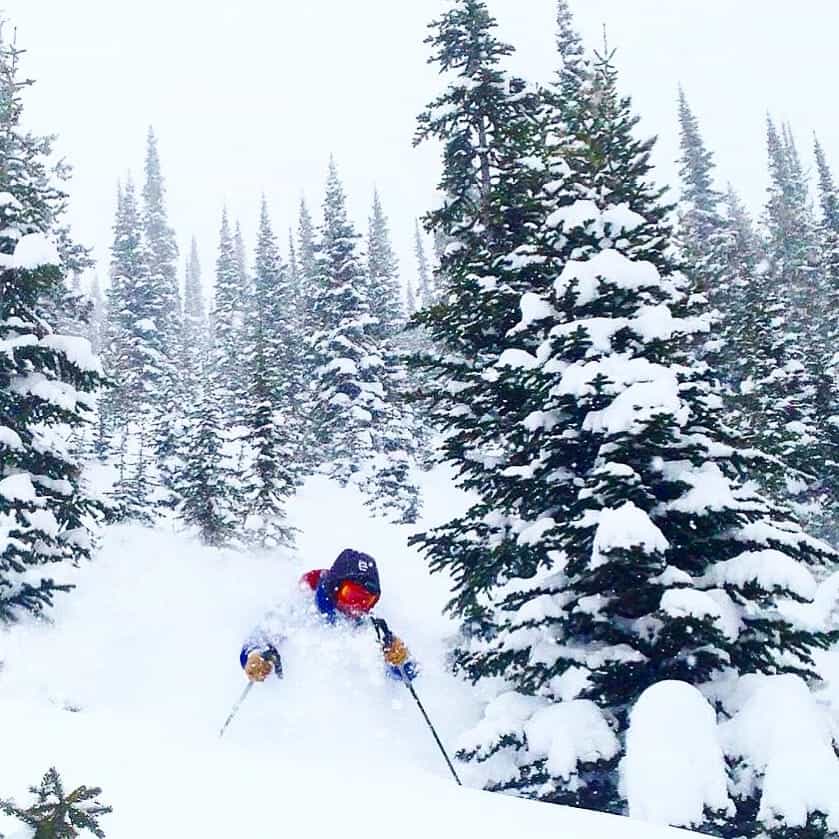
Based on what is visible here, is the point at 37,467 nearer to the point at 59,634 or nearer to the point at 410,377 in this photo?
the point at 59,634

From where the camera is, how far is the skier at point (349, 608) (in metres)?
12.6

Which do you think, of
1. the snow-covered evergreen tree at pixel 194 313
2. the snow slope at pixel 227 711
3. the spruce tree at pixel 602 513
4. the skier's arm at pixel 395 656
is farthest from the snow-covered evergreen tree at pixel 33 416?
the snow-covered evergreen tree at pixel 194 313

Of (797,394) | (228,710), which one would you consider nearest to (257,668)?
(228,710)

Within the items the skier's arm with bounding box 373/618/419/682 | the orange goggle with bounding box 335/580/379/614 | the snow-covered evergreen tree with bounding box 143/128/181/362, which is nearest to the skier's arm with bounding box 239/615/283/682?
the orange goggle with bounding box 335/580/379/614

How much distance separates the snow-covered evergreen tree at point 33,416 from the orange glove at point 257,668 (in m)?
4.84

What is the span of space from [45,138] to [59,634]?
77.7 ft

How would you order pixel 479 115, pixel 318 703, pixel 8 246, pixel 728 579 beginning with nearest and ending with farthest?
pixel 728 579
pixel 318 703
pixel 8 246
pixel 479 115

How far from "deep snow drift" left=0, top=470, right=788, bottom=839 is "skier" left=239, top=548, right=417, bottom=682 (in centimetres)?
36

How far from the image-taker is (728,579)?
10.0m

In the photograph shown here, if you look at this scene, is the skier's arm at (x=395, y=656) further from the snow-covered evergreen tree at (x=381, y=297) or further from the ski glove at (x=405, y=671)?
the snow-covered evergreen tree at (x=381, y=297)

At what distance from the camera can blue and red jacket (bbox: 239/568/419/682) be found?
40.8ft

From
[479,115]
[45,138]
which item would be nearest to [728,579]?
[479,115]

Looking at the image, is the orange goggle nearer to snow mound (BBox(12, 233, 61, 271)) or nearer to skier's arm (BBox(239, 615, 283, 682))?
skier's arm (BBox(239, 615, 283, 682))

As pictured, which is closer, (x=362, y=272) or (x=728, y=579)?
(x=728, y=579)
